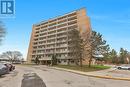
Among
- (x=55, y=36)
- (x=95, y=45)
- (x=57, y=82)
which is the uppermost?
(x=55, y=36)

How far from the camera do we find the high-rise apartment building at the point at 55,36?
342 ft

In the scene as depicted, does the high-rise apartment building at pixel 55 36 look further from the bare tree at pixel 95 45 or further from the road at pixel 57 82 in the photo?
the road at pixel 57 82

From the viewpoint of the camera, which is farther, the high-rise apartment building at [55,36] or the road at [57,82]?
the high-rise apartment building at [55,36]

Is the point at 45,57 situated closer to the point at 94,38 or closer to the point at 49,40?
the point at 49,40

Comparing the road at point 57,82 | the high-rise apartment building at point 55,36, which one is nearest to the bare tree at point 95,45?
the high-rise apartment building at point 55,36

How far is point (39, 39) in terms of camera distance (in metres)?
131

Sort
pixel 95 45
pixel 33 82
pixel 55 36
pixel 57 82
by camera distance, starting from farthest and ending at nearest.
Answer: pixel 55 36 < pixel 95 45 < pixel 57 82 < pixel 33 82

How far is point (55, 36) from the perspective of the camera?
118 metres

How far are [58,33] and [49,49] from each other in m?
10.8

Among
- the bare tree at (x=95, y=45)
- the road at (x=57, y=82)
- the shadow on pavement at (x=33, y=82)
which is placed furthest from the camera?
the bare tree at (x=95, y=45)

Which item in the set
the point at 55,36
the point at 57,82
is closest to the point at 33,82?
the point at 57,82

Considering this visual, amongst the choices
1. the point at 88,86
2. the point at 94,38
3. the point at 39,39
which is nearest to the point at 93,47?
the point at 94,38

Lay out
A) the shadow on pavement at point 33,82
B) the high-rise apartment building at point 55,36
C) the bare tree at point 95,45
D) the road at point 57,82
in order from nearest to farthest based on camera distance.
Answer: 1. the shadow on pavement at point 33,82
2. the road at point 57,82
3. the bare tree at point 95,45
4. the high-rise apartment building at point 55,36

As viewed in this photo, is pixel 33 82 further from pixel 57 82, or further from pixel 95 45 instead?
pixel 95 45
